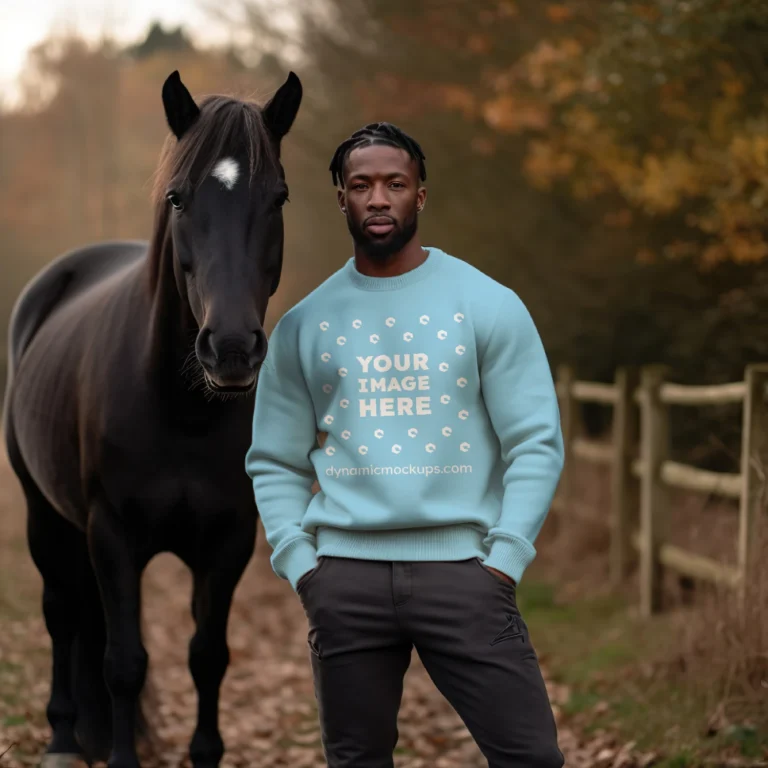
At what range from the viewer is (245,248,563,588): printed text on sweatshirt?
2.56m

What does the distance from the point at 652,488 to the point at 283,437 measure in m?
5.13

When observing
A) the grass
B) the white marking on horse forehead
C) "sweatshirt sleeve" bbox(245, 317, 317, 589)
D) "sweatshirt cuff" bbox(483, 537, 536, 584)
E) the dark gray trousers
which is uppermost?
the white marking on horse forehead

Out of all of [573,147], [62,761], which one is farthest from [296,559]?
[573,147]

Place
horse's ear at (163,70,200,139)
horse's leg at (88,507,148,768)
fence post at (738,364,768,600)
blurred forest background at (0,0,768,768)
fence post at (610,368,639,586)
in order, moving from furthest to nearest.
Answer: fence post at (610,368,639,586) < blurred forest background at (0,0,768,768) < fence post at (738,364,768,600) < horse's leg at (88,507,148,768) < horse's ear at (163,70,200,139)

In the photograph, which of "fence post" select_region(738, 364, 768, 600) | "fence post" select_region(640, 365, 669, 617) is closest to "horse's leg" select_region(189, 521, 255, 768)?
"fence post" select_region(738, 364, 768, 600)

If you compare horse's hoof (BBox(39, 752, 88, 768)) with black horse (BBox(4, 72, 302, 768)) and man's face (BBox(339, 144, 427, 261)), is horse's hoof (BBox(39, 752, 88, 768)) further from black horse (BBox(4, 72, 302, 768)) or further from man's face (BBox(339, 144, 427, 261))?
man's face (BBox(339, 144, 427, 261))

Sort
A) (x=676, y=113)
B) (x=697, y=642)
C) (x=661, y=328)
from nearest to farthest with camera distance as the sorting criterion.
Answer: (x=697, y=642) < (x=676, y=113) < (x=661, y=328)

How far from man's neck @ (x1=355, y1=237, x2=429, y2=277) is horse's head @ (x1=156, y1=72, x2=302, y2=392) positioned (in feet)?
1.06

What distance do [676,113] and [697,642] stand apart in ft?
15.0

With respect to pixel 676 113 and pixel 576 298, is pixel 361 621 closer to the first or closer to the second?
pixel 676 113

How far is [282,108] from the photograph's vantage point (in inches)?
137

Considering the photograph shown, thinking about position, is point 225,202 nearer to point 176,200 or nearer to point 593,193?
point 176,200

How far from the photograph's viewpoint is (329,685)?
2.60 meters

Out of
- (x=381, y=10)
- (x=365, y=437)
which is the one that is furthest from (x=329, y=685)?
(x=381, y=10)
